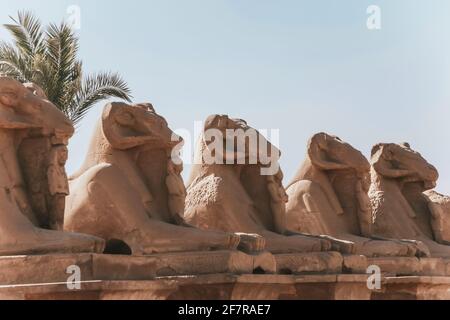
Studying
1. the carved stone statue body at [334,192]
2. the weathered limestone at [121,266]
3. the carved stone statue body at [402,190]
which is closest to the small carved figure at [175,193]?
the weathered limestone at [121,266]

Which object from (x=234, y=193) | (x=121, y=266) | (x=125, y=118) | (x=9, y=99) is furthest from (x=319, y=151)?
(x=9, y=99)

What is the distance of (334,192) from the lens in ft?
45.6

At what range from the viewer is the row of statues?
8.98 m

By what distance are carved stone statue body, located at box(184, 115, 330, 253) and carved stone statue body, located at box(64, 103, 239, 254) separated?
1.16m

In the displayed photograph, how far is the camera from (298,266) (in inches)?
448

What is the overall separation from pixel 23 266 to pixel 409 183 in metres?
8.43

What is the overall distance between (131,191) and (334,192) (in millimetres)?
4425

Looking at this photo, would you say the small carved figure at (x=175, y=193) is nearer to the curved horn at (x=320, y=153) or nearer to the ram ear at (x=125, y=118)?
the ram ear at (x=125, y=118)

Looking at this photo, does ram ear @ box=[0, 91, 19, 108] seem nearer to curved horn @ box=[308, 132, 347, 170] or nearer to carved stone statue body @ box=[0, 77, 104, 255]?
carved stone statue body @ box=[0, 77, 104, 255]

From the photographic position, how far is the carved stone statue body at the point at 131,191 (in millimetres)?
9820

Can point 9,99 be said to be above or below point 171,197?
above

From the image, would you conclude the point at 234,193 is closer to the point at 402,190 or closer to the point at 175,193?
the point at 175,193

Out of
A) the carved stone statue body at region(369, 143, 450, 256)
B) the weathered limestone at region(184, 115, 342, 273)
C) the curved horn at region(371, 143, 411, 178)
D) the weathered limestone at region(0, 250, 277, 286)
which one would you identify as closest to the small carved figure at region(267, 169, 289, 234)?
the weathered limestone at region(184, 115, 342, 273)
